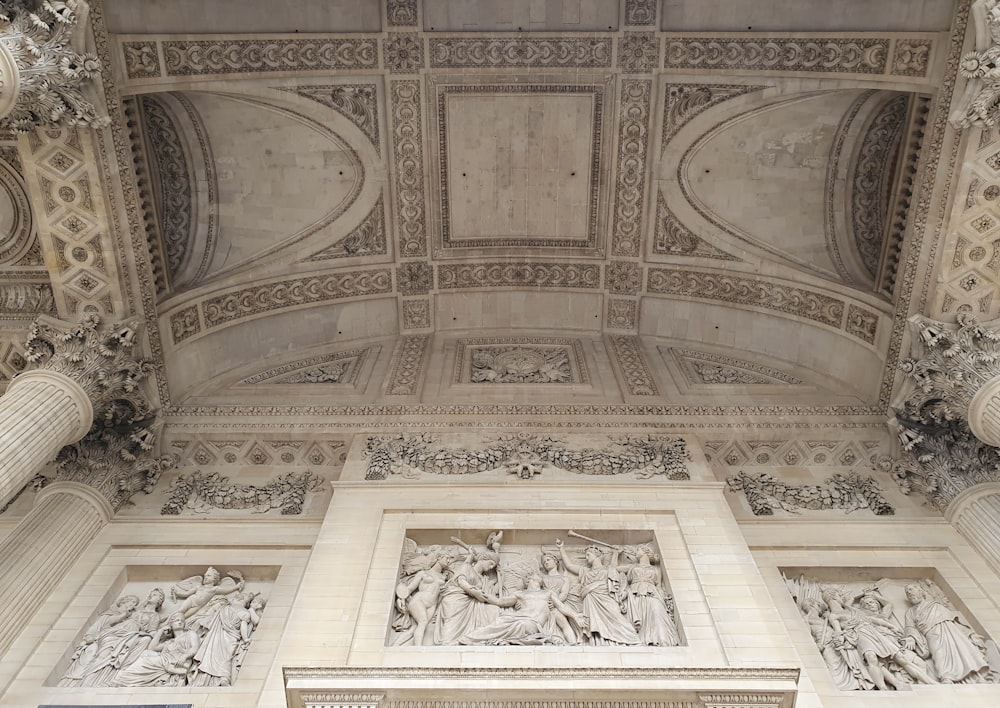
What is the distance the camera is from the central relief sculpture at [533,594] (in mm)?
6359

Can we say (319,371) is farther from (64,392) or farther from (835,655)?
(835,655)

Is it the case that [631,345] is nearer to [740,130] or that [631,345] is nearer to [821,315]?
[821,315]

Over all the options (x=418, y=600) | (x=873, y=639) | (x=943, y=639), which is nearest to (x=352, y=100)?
(x=418, y=600)

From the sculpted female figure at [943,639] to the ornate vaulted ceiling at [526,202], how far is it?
9.06ft

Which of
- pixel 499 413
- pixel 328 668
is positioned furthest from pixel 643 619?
pixel 499 413

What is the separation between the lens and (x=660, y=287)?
37.6ft

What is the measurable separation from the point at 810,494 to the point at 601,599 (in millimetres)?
3255

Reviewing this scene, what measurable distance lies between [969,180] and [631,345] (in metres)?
4.92

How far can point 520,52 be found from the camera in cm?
1016

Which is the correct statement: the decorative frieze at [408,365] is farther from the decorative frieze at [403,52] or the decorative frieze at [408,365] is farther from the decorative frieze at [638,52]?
the decorative frieze at [638,52]

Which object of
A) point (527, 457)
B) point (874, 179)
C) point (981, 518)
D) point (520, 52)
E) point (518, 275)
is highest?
point (520, 52)

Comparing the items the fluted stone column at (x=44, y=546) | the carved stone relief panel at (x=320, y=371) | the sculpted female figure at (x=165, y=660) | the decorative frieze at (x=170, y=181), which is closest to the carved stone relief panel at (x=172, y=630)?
the sculpted female figure at (x=165, y=660)

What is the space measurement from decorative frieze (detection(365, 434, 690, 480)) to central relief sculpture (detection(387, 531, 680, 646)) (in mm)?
932

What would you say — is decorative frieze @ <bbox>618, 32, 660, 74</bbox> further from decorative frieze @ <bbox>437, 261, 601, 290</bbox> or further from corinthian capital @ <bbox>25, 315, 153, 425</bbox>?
corinthian capital @ <bbox>25, 315, 153, 425</bbox>
